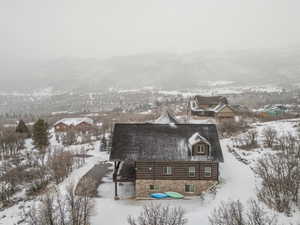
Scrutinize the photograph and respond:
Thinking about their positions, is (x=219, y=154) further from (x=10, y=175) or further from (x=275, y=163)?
(x=10, y=175)

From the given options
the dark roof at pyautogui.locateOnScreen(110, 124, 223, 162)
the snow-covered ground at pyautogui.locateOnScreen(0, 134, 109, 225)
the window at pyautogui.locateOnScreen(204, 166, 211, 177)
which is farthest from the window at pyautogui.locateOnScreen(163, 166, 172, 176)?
Answer: the snow-covered ground at pyautogui.locateOnScreen(0, 134, 109, 225)

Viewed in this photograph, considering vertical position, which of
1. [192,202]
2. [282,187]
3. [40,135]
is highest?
[40,135]

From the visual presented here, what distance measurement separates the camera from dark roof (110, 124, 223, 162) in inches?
1112

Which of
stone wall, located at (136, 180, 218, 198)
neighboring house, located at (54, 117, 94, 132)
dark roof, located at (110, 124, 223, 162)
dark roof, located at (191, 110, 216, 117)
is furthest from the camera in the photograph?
neighboring house, located at (54, 117, 94, 132)

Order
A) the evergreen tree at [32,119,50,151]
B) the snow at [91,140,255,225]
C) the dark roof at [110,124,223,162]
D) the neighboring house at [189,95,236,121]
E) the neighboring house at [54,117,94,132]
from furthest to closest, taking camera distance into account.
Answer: the neighboring house at [54,117,94,132]
the neighboring house at [189,95,236,121]
the evergreen tree at [32,119,50,151]
the dark roof at [110,124,223,162]
the snow at [91,140,255,225]

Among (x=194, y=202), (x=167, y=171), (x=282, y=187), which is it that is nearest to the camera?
(x=282, y=187)

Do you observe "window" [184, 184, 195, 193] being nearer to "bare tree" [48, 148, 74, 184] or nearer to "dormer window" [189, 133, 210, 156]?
"dormer window" [189, 133, 210, 156]

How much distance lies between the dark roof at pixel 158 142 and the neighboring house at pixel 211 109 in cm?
4506

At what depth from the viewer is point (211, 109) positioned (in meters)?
82.1

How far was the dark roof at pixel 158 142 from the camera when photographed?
92.6ft

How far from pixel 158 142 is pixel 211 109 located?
185ft

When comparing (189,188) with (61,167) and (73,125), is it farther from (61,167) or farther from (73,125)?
(73,125)

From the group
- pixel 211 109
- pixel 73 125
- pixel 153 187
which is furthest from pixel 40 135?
pixel 211 109

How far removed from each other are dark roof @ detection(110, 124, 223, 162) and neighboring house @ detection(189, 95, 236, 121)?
4506 centimetres
